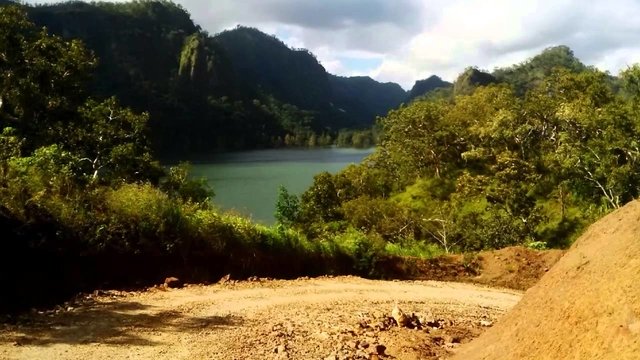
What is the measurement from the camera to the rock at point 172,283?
10.6 meters

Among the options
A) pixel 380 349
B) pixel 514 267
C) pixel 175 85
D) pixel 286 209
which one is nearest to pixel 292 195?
pixel 286 209

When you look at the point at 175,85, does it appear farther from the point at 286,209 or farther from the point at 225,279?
the point at 225,279

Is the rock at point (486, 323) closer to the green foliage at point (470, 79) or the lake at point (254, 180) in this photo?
the lake at point (254, 180)

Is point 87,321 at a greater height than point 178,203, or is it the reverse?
point 178,203

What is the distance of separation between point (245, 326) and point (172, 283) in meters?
2.72

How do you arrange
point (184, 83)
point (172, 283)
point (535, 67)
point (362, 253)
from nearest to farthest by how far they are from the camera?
point (172, 283) → point (362, 253) → point (535, 67) → point (184, 83)

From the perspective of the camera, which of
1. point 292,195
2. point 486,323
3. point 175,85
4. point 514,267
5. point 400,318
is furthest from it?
point 175,85

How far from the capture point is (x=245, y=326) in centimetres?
851

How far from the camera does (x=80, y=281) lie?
981 centimetres

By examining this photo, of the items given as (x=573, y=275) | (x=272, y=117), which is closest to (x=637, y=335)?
(x=573, y=275)

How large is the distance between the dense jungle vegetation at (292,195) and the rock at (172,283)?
0.86 feet

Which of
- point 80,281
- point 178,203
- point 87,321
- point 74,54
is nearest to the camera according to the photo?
point 87,321

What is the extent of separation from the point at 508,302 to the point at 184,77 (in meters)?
178

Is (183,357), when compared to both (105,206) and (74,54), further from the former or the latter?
(74,54)
